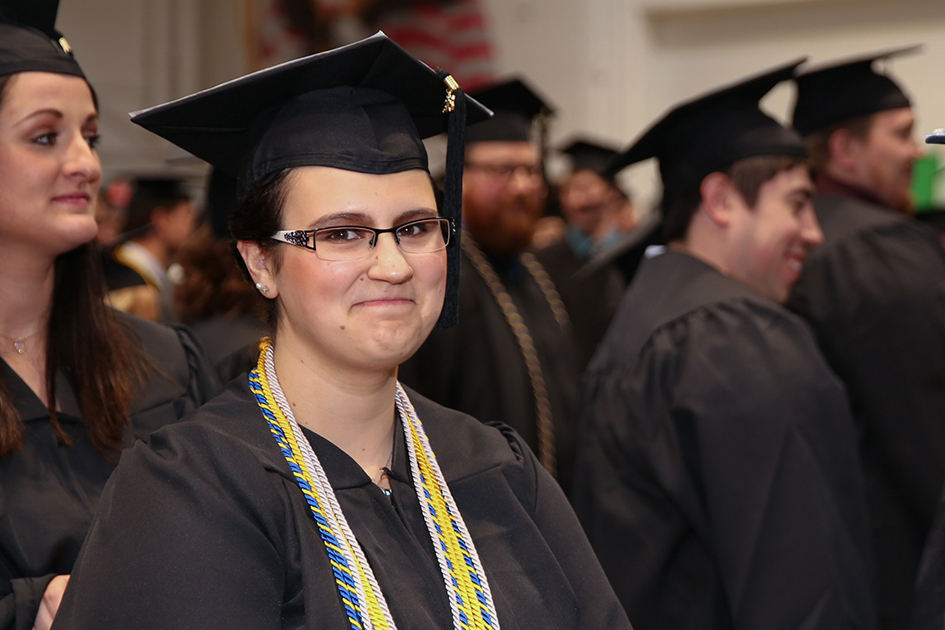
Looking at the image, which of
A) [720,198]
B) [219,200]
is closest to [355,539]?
[720,198]

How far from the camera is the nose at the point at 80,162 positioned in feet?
7.50

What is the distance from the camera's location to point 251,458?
1.68 m

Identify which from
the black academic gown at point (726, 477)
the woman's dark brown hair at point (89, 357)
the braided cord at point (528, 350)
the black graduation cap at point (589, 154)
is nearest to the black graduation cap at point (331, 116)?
the woman's dark brown hair at point (89, 357)

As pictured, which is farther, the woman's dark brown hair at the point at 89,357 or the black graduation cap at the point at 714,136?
the black graduation cap at the point at 714,136

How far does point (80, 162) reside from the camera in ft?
7.54

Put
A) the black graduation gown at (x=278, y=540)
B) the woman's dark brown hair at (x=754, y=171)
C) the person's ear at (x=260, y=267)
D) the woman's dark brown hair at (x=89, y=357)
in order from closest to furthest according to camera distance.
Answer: the black graduation gown at (x=278, y=540), the person's ear at (x=260, y=267), the woman's dark brown hair at (x=89, y=357), the woman's dark brown hair at (x=754, y=171)

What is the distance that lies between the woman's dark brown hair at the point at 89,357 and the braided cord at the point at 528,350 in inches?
80.5

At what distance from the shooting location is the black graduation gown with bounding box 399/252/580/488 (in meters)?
3.98

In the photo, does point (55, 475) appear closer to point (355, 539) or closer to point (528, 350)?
point (355, 539)

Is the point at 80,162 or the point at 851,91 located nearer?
the point at 80,162

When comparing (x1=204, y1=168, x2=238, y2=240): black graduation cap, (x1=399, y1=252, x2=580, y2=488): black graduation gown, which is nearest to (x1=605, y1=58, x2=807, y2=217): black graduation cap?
(x1=399, y1=252, x2=580, y2=488): black graduation gown

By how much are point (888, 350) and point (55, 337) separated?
8.20ft

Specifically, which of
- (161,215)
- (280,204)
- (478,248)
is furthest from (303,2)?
(280,204)

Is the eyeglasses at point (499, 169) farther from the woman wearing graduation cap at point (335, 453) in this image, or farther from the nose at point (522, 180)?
the woman wearing graduation cap at point (335, 453)
